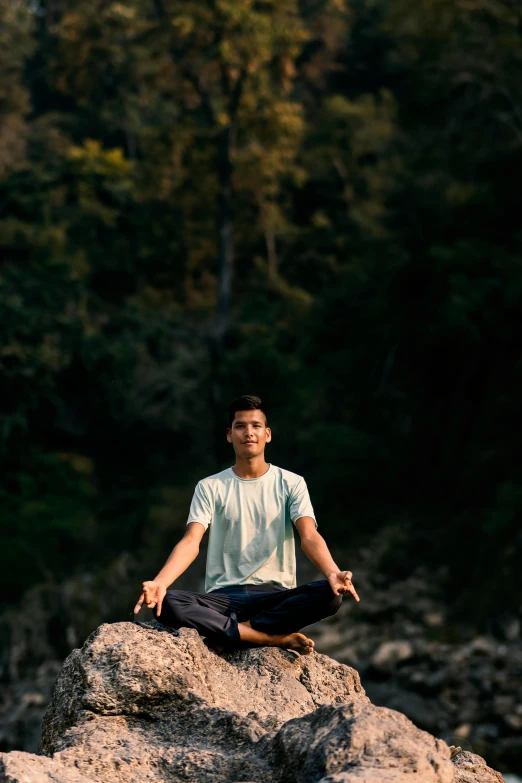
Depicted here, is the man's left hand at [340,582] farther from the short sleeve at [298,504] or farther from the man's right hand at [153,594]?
the man's right hand at [153,594]

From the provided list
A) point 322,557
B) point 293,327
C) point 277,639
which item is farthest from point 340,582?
point 293,327

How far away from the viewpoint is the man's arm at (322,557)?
409 cm

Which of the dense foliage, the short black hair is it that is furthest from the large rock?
the dense foliage

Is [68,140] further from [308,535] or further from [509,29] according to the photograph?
[308,535]

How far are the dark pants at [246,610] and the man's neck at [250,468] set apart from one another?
0.42m

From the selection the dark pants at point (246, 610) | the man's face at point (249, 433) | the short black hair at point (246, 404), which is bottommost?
the dark pants at point (246, 610)

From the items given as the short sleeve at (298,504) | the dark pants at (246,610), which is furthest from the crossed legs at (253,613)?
the short sleeve at (298,504)

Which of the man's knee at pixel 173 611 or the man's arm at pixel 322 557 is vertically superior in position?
the man's arm at pixel 322 557

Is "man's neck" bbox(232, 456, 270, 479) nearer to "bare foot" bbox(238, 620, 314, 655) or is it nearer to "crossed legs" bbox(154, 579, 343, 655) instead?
"crossed legs" bbox(154, 579, 343, 655)

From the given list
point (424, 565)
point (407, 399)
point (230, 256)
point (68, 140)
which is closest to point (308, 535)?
point (424, 565)

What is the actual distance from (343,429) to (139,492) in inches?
190

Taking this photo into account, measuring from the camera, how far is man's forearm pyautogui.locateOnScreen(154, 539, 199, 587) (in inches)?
161

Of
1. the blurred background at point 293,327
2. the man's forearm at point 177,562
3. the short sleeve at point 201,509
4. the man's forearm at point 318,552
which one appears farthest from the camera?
the blurred background at point 293,327

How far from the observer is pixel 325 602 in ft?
13.8
